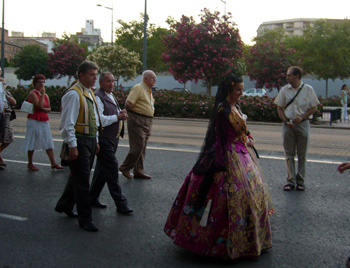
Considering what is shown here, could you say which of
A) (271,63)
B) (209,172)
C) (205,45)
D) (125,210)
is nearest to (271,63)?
(271,63)

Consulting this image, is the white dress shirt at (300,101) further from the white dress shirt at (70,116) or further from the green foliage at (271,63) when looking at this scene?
the green foliage at (271,63)

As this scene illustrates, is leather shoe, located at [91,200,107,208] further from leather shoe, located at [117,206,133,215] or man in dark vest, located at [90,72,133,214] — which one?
leather shoe, located at [117,206,133,215]

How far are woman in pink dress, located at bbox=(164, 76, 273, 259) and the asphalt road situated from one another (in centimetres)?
21

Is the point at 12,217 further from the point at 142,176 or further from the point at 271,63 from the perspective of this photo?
the point at 271,63

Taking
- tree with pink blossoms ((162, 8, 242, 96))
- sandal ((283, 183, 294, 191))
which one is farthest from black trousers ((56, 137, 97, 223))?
tree with pink blossoms ((162, 8, 242, 96))

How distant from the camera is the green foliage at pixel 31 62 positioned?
57.2 meters

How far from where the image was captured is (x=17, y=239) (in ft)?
14.7

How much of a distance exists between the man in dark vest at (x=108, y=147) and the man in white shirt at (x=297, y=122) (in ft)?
8.76

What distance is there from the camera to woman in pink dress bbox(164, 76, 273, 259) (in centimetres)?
379

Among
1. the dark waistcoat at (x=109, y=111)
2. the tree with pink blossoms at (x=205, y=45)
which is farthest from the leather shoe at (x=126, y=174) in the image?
the tree with pink blossoms at (x=205, y=45)

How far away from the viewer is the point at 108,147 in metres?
5.36

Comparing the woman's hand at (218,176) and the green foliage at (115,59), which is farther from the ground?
the green foliage at (115,59)

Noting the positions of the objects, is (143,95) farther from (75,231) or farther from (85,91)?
(75,231)

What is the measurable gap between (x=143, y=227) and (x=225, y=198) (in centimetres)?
141
